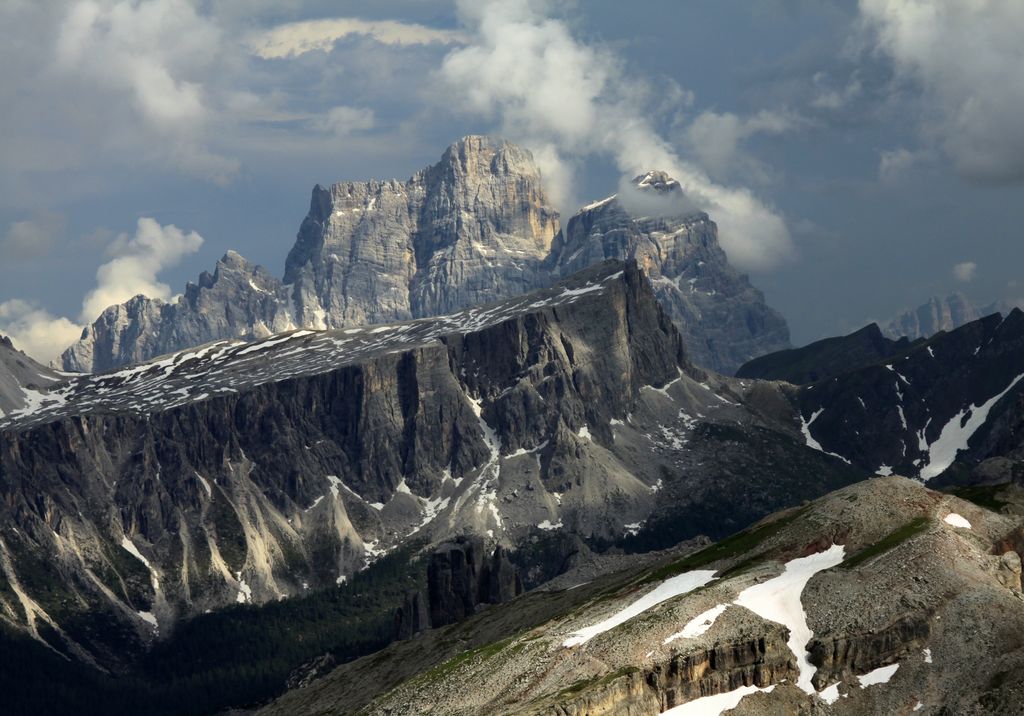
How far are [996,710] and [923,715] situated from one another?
9.34 m

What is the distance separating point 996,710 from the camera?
193625 millimetres

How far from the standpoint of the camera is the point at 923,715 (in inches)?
7869
